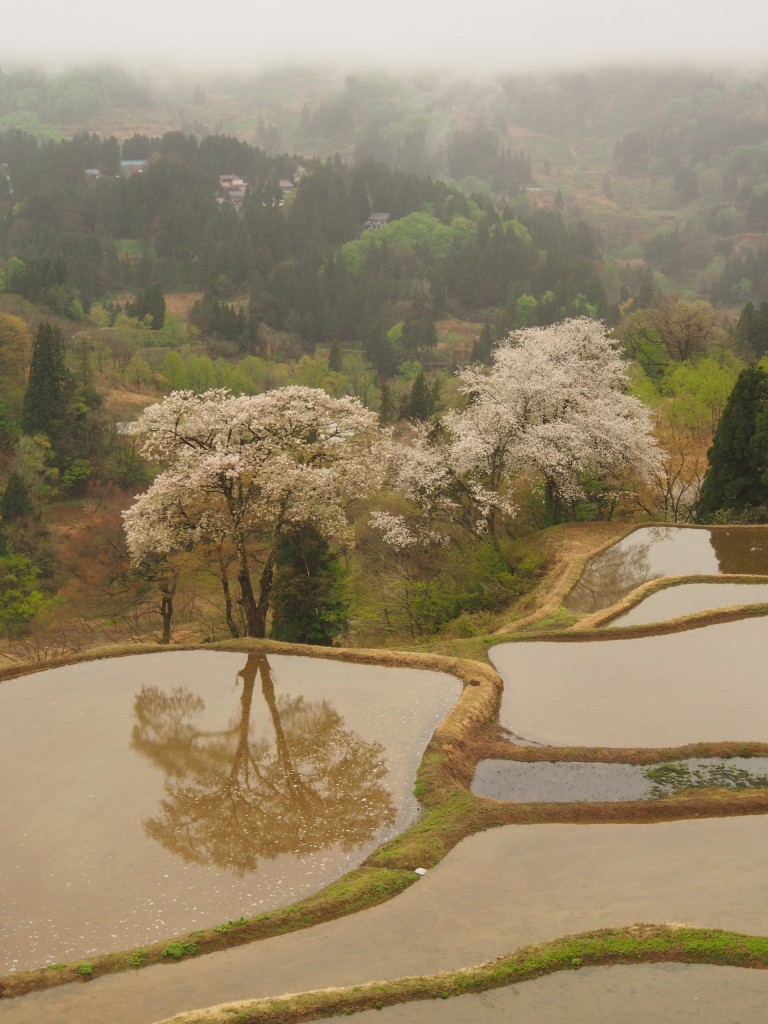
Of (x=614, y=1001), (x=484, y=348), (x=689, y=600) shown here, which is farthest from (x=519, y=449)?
(x=484, y=348)

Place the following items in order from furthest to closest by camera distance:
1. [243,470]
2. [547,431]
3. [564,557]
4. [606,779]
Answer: [547,431], [564,557], [243,470], [606,779]

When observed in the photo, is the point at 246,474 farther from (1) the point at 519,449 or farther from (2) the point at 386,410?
(2) the point at 386,410

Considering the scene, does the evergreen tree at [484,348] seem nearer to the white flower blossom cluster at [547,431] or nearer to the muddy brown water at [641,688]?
the white flower blossom cluster at [547,431]

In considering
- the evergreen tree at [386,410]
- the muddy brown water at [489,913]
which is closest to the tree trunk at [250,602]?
the muddy brown water at [489,913]

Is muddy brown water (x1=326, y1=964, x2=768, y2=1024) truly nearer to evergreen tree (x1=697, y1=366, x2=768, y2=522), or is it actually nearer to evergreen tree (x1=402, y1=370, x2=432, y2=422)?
evergreen tree (x1=697, y1=366, x2=768, y2=522)

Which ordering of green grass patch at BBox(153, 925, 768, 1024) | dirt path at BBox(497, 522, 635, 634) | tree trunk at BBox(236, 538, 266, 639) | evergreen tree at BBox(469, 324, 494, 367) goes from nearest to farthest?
green grass patch at BBox(153, 925, 768, 1024) < dirt path at BBox(497, 522, 635, 634) < tree trunk at BBox(236, 538, 266, 639) < evergreen tree at BBox(469, 324, 494, 367)

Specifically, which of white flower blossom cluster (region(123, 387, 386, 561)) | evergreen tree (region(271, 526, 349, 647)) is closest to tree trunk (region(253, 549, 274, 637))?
evergreen tree (region(271, 526, 349, 647))
